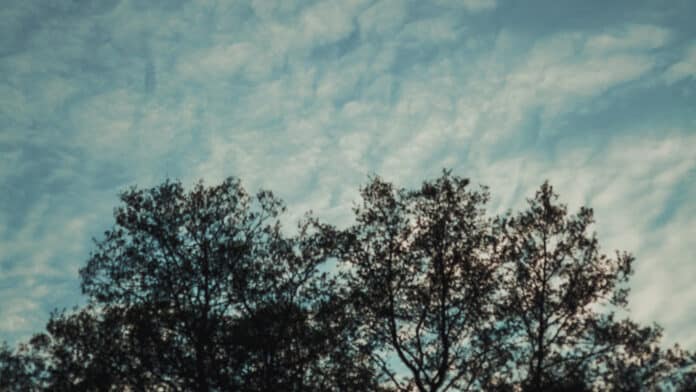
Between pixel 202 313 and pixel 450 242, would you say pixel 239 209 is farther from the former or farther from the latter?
pixel 450 242

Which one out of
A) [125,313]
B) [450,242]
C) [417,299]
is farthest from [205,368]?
[450,242]

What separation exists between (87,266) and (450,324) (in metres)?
22.2

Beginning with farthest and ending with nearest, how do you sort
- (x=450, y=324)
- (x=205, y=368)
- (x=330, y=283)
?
(x=330, y=283) → (x=450, y=324) → (x=205, y=368)

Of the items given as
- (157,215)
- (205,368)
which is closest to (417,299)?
(205,368)

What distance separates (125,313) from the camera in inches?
1310

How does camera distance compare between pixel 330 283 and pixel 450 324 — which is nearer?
pixel 450 324

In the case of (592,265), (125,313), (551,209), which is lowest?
(125,313)

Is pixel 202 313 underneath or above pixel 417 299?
underneath

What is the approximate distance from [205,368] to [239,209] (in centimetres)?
1060

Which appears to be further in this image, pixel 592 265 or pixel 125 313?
pixel 592 265

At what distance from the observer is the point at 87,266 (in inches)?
1361

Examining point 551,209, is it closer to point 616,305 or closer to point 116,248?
point 616,305

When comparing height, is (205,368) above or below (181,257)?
below

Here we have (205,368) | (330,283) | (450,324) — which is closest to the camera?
(205,368)
